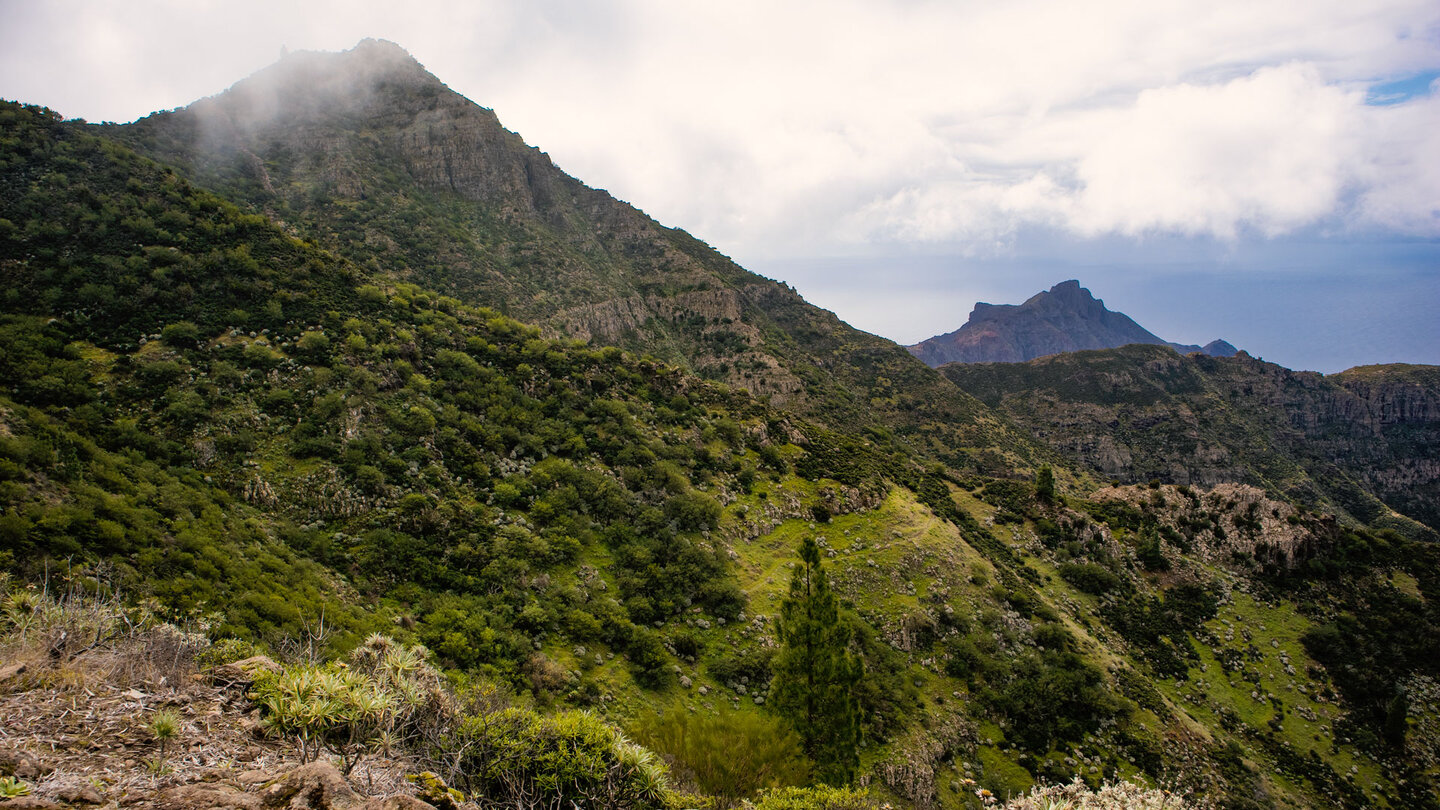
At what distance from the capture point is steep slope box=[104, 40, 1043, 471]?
202 ft

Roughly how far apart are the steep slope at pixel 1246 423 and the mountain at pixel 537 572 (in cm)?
5363

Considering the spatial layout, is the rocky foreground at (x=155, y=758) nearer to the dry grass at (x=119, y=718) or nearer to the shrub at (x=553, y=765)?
the dry grass at (x=119, y=718)

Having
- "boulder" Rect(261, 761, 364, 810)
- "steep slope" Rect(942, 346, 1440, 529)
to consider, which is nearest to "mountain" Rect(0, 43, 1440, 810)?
"boulder" Rect(261, 761, 364, 810)

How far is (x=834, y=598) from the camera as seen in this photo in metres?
22.0

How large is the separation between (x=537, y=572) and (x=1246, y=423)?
4938 inches

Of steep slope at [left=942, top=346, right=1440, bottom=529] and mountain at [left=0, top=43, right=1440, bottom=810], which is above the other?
steep slope at [left=942, top=346, right=1440, bottom=529]

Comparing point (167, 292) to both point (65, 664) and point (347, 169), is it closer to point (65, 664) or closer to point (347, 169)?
point (65, 664)

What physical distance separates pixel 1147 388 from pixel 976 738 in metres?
105

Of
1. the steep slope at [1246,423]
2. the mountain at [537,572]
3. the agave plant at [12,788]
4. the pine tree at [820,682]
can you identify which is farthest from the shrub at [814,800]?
the steep slope at [1246,423]

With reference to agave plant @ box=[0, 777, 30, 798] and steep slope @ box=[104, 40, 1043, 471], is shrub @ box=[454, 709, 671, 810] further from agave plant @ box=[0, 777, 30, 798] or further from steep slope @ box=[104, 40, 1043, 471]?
steep slope @ box=[104, 40, 1043, 471]

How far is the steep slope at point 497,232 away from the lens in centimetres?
6147

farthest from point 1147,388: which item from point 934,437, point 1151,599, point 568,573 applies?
point 568,573

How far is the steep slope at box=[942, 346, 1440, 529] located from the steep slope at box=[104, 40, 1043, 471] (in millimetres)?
25098

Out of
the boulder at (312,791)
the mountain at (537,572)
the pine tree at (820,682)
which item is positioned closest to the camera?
the boulder at (312,791)
